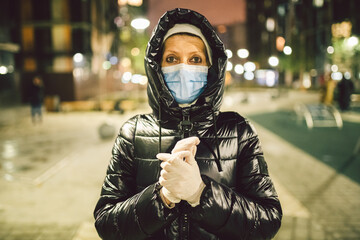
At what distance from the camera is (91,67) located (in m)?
29.5

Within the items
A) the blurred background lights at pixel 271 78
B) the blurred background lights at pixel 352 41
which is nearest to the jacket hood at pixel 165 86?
the blurred background lights at pixel 352 41

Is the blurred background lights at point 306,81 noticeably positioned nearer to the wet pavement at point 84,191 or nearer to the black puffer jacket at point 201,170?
the wet pavement at point 84,191

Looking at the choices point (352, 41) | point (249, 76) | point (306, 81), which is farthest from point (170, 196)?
point (249, 76)

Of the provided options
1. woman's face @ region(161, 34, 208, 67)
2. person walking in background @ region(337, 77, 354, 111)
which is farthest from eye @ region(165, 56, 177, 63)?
person walking in background @ region(337, 77, 354, 111)

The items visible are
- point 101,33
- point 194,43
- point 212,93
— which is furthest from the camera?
point 101,33

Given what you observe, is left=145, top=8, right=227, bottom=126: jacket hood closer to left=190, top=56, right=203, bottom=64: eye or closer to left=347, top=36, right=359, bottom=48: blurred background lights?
left=190, top=56, right=203, bottom=64: eye

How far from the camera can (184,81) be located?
1.91m

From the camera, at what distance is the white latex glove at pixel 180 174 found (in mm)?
1330

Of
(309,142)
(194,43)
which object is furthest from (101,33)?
(194,43)

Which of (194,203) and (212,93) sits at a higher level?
(212,93)

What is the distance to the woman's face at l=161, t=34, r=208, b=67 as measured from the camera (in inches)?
76.6

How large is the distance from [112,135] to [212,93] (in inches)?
382

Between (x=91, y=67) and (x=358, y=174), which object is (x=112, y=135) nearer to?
(x=358, y=174)

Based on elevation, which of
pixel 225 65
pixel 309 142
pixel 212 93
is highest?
pixel 225 65
